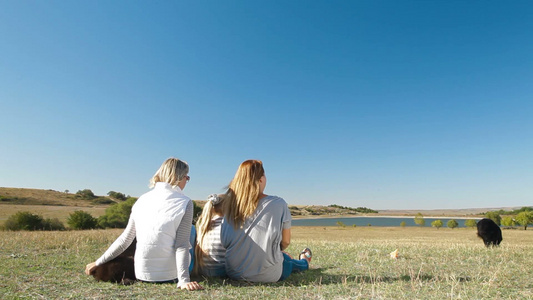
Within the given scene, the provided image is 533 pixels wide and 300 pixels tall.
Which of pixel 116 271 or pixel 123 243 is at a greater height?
pixel 123 243

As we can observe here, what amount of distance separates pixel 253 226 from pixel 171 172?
4.44ft

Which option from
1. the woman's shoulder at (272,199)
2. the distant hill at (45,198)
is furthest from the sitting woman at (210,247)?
the distant hill at (45,198)

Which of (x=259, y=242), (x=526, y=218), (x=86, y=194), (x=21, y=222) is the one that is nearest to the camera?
(x=259, y=242)

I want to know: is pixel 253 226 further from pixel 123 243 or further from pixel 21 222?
pixel 21 222

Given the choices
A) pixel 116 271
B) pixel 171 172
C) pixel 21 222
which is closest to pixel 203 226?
pixel 171 172

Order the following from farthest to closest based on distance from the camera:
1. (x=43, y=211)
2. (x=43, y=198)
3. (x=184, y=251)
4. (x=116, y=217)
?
(x=43, y=198) → (x=43, y=211) → (x=116, y=217) → (x=184, y=251)

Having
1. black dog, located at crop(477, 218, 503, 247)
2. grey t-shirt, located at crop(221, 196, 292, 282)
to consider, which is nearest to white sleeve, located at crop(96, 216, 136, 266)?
grey t-shirt, located at crop(221, 196, 292, 282)

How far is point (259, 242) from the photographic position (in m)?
4.50

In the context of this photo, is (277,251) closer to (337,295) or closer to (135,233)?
(337,295)

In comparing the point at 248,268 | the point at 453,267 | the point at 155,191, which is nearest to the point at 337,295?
the point at 248,268

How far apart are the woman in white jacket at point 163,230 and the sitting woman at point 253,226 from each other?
0.62 meters

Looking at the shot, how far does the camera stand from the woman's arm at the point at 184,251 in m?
4.09

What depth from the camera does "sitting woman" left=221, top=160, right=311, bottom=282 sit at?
4465 millimetres

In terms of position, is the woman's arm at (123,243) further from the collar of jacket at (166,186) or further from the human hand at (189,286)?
→ the human hand at (189,286)
